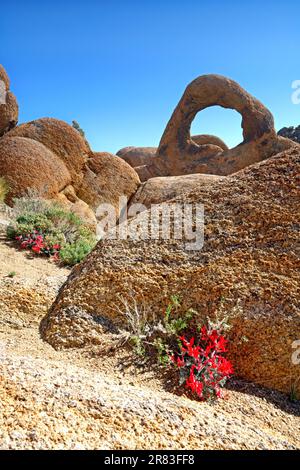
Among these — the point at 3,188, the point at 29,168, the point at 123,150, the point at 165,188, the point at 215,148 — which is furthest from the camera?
the point at 123,150

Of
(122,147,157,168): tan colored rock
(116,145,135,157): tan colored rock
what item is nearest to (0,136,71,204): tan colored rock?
(122,147,157,168): tan colored rock

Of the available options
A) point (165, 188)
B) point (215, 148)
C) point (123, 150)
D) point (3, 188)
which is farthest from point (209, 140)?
point (3, 188)

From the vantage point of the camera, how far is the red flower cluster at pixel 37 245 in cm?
655

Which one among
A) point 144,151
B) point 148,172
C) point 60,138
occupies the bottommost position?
point 60,138

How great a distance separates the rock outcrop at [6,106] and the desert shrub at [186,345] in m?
9.60

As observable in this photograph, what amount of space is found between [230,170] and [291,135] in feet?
46.2

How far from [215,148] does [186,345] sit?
14625 millimetres

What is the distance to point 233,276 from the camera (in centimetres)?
325

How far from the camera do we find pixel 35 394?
2.07 m

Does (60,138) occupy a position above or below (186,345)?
above

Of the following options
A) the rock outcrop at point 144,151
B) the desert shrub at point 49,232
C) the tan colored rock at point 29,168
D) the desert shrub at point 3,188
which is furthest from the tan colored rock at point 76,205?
the rock outcrop at point 144,151

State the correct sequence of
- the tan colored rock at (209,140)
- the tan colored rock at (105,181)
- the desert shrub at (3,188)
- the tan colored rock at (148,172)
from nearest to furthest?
the desert shrub at (3,188)
the tan colored rock at (105,181)
the tan colored rock at (148,172)
the tan colored rock at (209,140)

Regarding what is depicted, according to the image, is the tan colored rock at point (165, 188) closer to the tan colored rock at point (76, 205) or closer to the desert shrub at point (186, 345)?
the tan colored rock at point (76, 205)

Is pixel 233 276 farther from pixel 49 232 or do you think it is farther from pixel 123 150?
pixel 123 150
